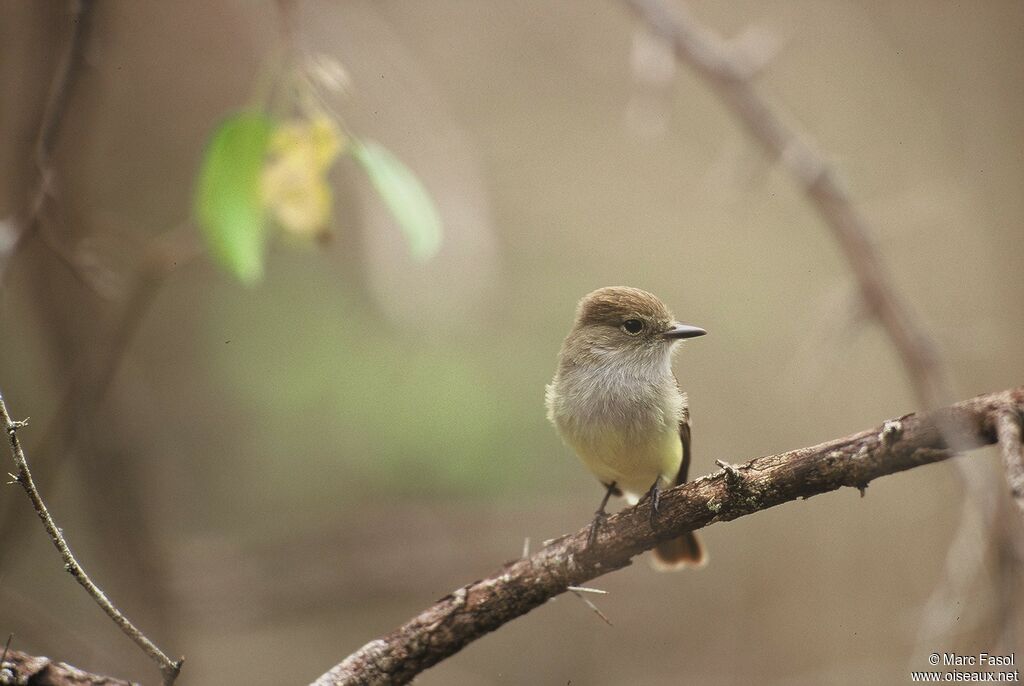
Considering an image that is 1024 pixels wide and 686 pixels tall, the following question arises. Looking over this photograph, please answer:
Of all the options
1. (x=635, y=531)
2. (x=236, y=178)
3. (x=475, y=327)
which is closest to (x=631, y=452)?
(x=635, y=531)

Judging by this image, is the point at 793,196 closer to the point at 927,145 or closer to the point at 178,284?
the point at 927,145

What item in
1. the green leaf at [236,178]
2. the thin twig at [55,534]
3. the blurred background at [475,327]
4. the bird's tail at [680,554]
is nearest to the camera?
the thin twig at [55,534]

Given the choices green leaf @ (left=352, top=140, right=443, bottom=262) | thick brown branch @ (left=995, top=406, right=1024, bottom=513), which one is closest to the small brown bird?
green leaf @ (left=352, top=140, right=443, bottom=262)

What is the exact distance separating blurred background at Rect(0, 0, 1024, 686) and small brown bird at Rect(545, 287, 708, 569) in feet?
2.45

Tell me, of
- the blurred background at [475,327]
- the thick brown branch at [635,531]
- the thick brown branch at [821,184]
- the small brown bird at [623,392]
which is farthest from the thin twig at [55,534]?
the thick brown branch at [821,184]

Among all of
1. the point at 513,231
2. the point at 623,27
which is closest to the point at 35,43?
the point at 513,231

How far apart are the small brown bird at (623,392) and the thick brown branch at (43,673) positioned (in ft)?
5.64

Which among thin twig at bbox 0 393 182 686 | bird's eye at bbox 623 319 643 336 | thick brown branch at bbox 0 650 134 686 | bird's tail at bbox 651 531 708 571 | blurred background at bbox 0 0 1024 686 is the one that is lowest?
thick brown branch at bbox 0 650 134 686

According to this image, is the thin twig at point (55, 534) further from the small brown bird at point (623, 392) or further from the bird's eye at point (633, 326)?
the bird's eye at point (633, 326)

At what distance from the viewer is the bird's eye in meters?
3.68

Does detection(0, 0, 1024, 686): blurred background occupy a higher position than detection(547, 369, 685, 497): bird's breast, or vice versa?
detection(0, 0, 1024, 686): blurred background

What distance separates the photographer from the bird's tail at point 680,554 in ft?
13.9

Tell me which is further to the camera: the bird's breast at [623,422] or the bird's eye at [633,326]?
the bird's eye at [633,326]

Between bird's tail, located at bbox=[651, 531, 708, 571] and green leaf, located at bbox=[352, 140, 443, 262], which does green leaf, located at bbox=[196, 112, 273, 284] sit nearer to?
green leaf, located at bbox=[352, 140, 443, 262]
